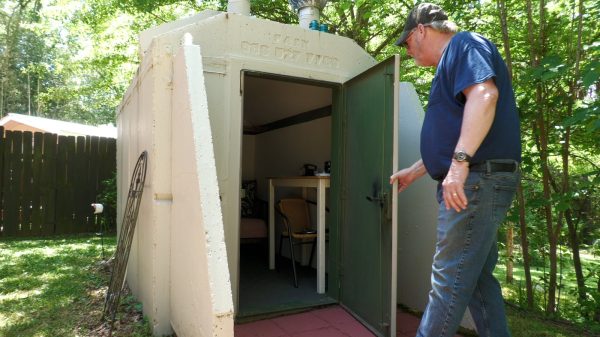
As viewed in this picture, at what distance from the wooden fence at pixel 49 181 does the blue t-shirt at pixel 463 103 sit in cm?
830

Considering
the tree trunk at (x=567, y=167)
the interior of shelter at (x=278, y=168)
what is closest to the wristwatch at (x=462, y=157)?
the interior of shelter at (x=278, y=168)

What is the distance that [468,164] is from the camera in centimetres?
167

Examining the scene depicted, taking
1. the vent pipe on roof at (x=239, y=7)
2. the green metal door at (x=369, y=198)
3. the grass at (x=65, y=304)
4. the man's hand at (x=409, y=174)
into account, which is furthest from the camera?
the vent pipe on roof at (x=239, y=7)

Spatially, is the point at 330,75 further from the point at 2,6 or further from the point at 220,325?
the point at 2,6

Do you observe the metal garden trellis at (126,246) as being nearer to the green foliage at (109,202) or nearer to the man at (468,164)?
the man at (468,164)

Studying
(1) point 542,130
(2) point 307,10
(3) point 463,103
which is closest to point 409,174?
(3) point 463,103

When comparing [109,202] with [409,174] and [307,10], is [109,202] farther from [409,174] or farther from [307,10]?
[409,174]

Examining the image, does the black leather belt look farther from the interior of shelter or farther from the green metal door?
the interior of shelter

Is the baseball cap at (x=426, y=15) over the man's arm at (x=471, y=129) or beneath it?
over

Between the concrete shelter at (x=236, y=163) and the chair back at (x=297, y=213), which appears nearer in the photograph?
the concrete shelter at (x=236, y=163)

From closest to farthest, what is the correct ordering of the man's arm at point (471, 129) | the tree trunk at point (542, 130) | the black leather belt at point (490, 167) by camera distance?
the man's arm at point (471, 129), the black leather belt at point (490, 167), the tree trunk at point (542, 130)

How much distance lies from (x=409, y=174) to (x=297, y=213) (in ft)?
9.64

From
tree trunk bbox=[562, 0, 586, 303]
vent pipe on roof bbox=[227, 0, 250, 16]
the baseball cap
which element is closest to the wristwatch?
the baseball cap

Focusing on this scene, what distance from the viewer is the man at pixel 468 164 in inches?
65.6
